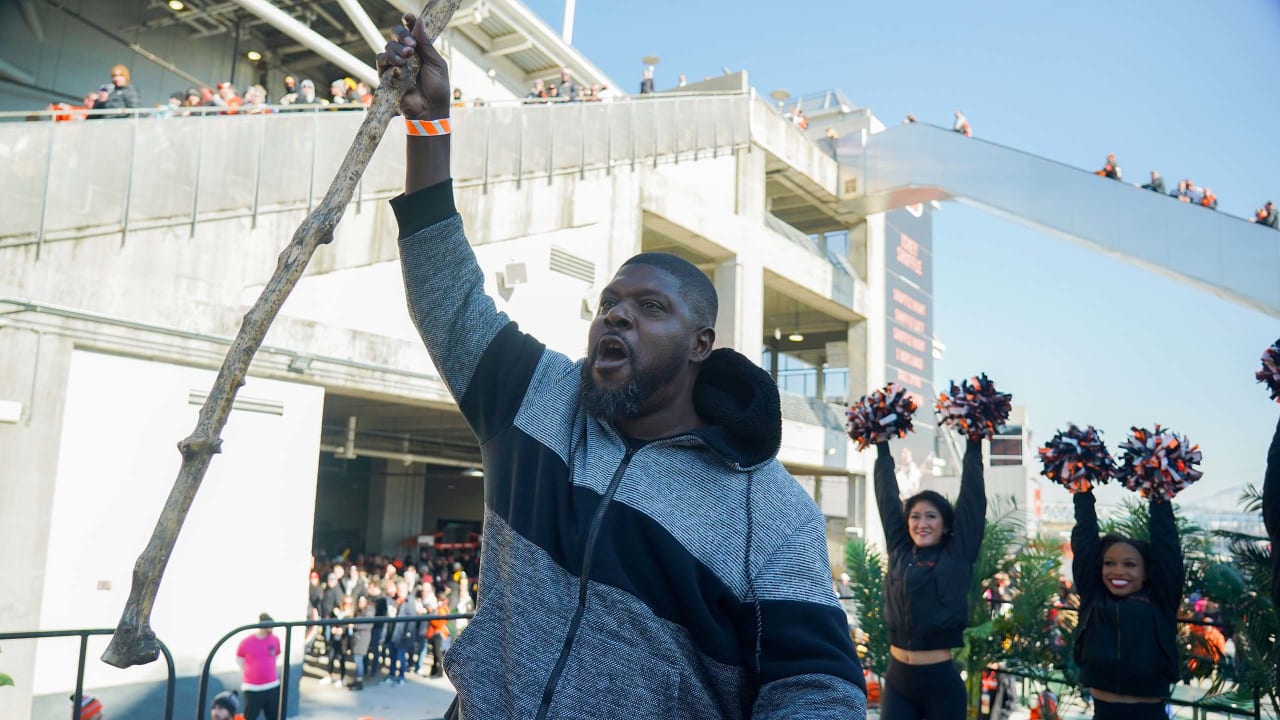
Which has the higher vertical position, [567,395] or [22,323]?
[22,323]

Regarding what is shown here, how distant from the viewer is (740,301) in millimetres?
21344

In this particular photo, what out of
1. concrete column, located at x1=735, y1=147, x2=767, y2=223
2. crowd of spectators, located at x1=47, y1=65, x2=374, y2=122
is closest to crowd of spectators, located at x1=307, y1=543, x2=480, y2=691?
crowd of spectators, located at x1=47, y1=65, x2=374, y2=122

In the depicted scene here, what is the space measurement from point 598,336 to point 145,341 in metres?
9.51

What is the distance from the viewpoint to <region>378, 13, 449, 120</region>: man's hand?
6.20 ft

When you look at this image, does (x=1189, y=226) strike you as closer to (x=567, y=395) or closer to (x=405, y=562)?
(x=405, y=562)

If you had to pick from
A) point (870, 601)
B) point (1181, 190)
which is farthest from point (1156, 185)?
point (870, 601)

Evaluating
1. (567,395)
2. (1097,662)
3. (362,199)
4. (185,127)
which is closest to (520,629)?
(567,395)

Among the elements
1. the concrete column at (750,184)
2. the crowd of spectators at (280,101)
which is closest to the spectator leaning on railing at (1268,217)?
the crowd of spectators at (280,101)

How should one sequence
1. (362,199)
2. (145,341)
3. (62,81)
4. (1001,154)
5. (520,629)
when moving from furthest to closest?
(1001,154), (62,81), (362,199), (145,341), (520,629)

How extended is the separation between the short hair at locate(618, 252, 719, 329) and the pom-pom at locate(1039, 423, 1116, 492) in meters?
4.41

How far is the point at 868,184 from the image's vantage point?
26.2 m

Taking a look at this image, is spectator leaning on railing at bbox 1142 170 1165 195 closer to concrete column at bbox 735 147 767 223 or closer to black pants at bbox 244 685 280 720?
concrete column at bbox 735 147 767 223

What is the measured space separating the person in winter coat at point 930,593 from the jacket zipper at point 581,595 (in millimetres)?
4165

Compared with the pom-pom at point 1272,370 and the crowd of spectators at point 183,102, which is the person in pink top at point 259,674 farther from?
the pom-pom at point 1272,370
